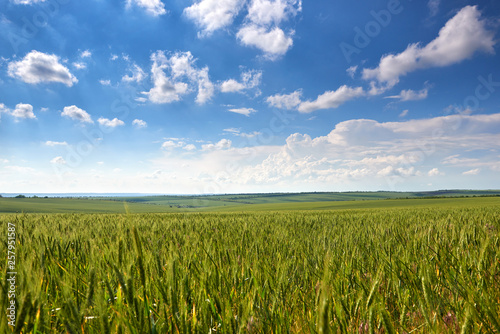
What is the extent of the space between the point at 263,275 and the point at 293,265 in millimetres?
332

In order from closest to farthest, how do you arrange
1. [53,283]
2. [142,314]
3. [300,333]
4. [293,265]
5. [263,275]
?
[142,314] → [300,333] → [53,283] → [263,275] → [293,265]

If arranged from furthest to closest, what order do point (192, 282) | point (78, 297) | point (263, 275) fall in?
1. point (263, 275)
2. point (192, 282)
3. point (78, 297)

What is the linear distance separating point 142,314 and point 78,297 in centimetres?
88

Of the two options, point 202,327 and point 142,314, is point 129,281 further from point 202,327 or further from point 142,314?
point 202,327

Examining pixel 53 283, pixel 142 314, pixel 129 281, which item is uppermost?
pixel 129 281

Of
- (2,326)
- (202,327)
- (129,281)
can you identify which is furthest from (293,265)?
(2,326)

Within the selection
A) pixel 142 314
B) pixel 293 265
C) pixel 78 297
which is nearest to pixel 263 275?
pixel 293 265

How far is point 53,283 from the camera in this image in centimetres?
175

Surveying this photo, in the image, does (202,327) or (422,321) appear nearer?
(202,327)

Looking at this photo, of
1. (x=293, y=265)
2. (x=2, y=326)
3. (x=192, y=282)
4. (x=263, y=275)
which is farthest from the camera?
(x=293, y=265)

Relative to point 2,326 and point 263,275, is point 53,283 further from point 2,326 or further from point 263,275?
point 263,275

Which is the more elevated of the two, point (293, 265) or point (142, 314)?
point (142, 314)

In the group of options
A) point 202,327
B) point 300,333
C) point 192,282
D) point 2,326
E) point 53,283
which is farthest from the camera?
point 192,282

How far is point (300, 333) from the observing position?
4.33ft
